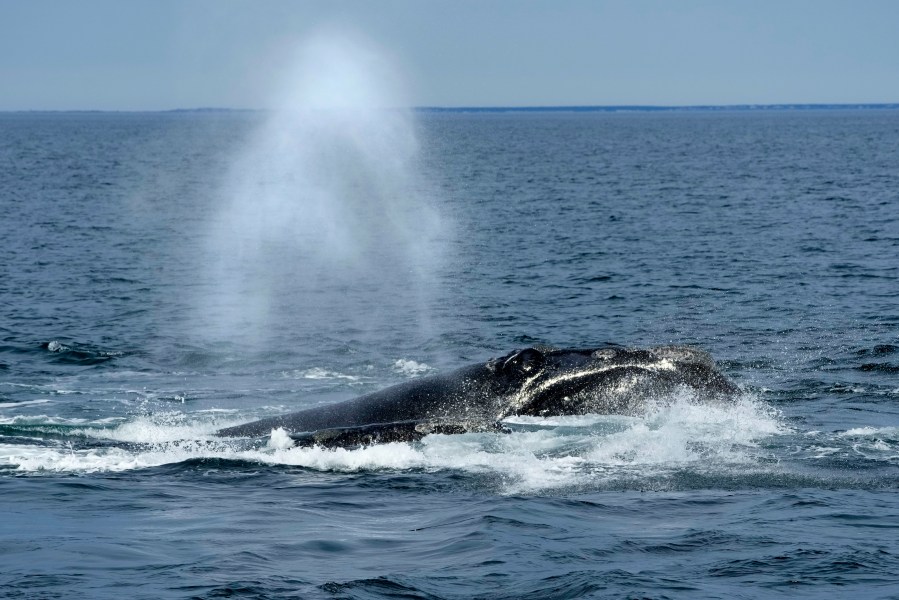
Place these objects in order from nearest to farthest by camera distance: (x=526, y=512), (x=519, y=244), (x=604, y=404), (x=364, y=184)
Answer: (x=526, y=512), (x=604, y=404), (x=519, y=244), (x=364, y=184)

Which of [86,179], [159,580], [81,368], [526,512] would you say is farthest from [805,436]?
[86,179]

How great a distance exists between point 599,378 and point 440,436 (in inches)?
95.9

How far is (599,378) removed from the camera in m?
18.0

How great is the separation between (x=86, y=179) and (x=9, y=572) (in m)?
87.2

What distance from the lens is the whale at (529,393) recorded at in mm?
17828

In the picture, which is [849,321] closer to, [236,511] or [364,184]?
[236,511]

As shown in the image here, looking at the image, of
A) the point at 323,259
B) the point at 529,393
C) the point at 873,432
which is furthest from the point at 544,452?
the point at 323,259

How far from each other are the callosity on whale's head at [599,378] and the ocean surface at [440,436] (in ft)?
0.83

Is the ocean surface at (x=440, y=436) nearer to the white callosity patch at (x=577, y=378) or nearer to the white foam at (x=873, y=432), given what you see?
the white foam at (x=873, y=432)

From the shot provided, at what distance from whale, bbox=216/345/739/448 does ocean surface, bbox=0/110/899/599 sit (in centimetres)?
25

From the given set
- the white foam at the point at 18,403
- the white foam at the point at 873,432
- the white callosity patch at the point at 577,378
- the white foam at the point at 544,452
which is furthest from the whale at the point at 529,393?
the white foam at the point at 18,403

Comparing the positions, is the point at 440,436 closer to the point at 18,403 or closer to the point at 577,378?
the point at 577,378

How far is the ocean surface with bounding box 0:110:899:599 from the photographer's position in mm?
13117

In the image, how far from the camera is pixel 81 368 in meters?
27.0
